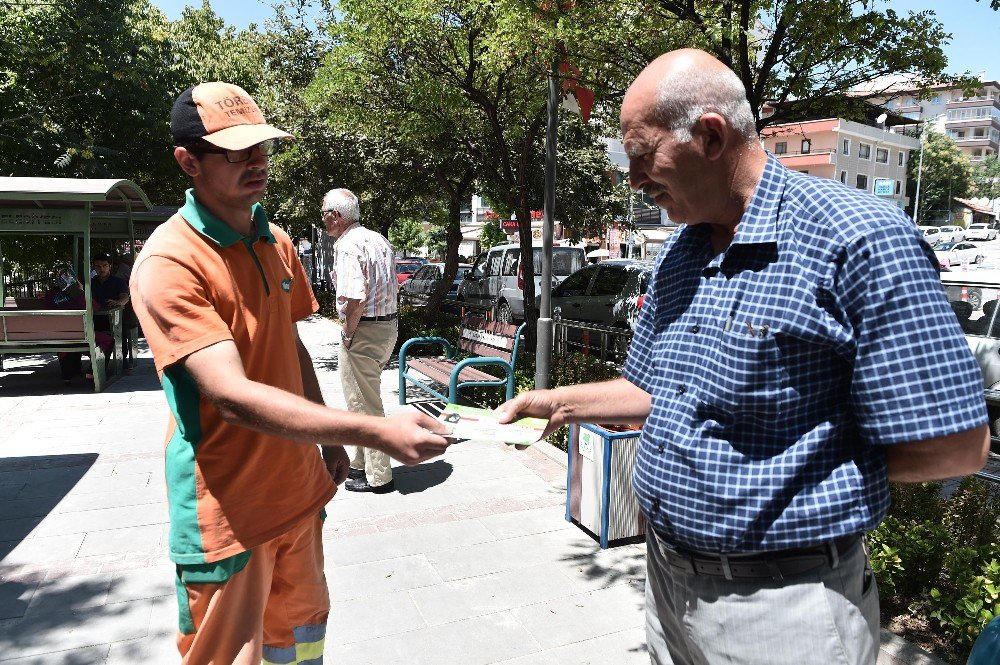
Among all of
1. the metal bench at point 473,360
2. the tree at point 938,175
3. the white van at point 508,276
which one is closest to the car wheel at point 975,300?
the metal bench at point 473,360

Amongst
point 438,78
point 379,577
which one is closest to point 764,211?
point 379,577

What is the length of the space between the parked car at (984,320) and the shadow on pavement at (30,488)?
8.26 meters

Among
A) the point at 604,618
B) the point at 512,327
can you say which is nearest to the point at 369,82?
the point at 512,327

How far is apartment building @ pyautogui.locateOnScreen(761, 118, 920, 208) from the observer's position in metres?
59.6

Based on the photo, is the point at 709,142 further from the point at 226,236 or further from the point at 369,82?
the point at 369,82

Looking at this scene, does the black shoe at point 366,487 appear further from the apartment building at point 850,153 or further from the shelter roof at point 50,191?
the apartment building at point 850,153

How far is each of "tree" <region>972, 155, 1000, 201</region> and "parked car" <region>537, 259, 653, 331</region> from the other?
309ft

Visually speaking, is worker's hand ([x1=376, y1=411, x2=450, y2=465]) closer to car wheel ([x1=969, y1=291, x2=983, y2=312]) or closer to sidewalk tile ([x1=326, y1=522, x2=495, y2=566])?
sidewalk tile ([x1=326, y1=522, x2=495, y2=566])

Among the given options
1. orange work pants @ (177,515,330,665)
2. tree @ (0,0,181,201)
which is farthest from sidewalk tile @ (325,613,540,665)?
tree @ (0,0,181,201)

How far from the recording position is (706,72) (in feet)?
5.21

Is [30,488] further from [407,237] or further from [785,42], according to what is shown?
[407,237]

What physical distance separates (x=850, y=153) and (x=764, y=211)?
70.1m

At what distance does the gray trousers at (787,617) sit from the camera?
4.99ft

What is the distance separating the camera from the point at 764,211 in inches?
62.5
